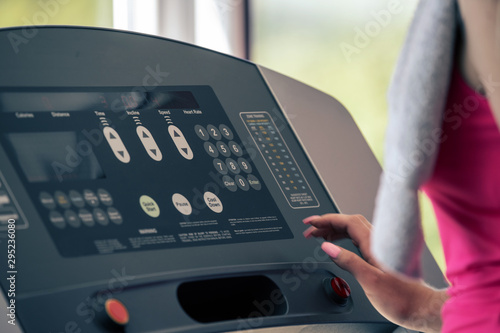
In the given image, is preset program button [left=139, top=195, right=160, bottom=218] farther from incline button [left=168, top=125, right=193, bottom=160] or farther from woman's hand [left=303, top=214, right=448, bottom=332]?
woman's hand [left=303, top=214, right=448, bottom=332]

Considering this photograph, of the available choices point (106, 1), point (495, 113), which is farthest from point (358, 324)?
point (106, 1)

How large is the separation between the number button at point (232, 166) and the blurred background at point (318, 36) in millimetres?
830

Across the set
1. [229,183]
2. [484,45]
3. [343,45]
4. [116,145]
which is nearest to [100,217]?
[116,145]

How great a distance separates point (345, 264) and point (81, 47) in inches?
24.6

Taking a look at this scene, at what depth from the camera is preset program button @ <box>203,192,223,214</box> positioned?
1.16 metres

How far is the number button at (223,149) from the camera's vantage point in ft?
4.10

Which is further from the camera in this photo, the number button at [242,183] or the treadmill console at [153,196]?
the number button at [242,183]

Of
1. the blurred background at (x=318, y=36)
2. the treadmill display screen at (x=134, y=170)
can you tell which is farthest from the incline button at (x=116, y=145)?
the blurred background at (x=318, y=36)

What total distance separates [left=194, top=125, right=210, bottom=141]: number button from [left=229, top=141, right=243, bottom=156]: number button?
0.05m

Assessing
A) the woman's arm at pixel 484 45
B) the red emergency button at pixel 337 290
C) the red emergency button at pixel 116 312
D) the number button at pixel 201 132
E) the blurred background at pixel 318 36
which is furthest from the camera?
the blurred background at pixel 318 36

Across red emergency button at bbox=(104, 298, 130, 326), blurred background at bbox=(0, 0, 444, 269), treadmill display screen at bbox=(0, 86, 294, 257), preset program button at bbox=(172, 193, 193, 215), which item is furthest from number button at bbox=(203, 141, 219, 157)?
blurred background at bbox=(0, 0, 444, 269)

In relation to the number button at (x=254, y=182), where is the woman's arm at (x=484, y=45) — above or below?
above

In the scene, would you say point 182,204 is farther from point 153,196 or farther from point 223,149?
point 223,149

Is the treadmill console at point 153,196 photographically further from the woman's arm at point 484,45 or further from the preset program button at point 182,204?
the woman's arm at point 484,45
